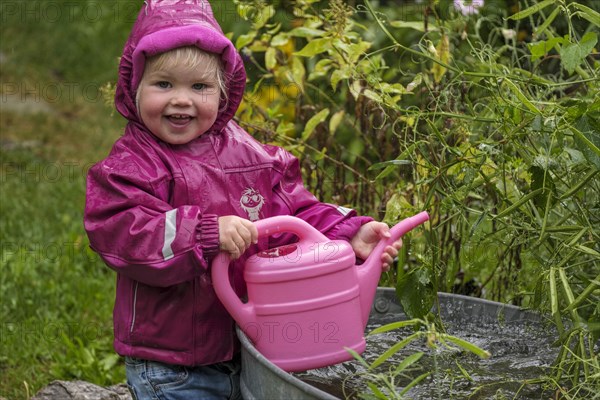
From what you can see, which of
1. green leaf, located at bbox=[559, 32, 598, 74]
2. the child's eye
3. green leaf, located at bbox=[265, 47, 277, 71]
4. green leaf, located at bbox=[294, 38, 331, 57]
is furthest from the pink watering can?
green leaf, located at bbox=[265, 47, 277, 71]

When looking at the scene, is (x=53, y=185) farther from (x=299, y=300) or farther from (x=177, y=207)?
(x=299, y=300)

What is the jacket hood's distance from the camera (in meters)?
2.11

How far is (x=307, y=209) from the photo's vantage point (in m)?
2.34

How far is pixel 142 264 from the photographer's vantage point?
6.36ft

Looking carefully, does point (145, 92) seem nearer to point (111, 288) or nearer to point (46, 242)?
point (111, 288)

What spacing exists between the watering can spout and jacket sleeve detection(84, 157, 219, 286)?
34 cm

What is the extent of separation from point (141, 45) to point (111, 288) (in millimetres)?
1731

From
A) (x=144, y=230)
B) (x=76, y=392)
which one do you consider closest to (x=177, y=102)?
(x=144, y=230)

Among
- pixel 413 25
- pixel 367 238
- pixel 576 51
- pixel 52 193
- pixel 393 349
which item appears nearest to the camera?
pixel 393 349

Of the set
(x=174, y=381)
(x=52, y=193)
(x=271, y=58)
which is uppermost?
(x=271, y=58)

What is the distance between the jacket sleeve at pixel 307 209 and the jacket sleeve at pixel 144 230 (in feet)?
1.20

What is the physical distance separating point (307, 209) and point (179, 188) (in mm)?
371

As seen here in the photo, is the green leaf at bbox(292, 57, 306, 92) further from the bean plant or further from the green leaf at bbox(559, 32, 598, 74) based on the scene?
the green leaf at bbox(559, 32, 598, 74)

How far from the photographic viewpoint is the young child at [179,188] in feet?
6.75
